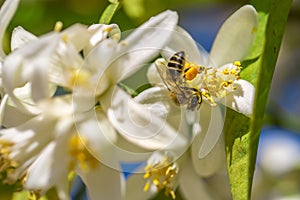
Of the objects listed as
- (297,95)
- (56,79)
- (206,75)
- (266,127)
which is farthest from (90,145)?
(297,95)

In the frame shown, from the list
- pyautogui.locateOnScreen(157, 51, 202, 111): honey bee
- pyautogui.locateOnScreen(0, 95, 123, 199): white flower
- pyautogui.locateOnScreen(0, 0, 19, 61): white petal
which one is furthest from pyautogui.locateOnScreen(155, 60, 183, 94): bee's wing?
pyautogui.locateOnScreen(0, 0, 19, 61): white petal

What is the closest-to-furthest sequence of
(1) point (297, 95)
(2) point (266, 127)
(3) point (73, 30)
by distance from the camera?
(3) point (73, 30) < (2) point (266, 127) < (1) point (297, 95)

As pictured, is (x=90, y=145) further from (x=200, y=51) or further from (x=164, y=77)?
(x=200, y=51)

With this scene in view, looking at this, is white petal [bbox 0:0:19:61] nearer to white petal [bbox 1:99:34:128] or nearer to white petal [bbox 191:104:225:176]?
white petal [bbox 1:99:34:128]

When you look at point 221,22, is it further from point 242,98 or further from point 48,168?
point 48,168

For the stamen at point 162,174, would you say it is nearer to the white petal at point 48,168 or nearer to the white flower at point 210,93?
the white flower at point 210,93

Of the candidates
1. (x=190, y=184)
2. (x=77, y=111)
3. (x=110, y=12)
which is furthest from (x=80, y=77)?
(x=190, y=184)
